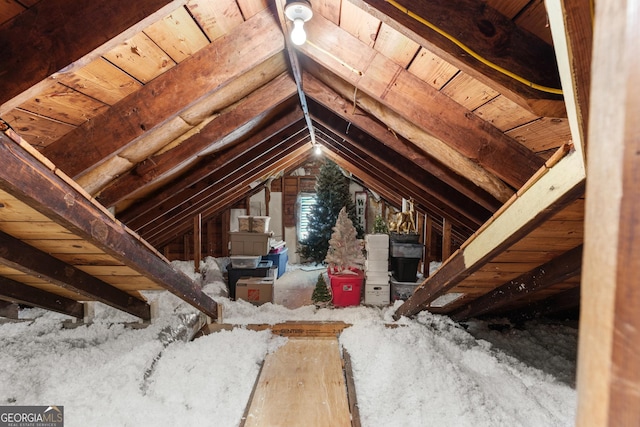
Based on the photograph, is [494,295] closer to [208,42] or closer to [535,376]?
[535,376]

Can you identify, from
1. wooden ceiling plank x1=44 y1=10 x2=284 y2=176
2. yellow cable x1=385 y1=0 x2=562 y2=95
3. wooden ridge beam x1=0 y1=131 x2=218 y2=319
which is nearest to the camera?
wooden ridge beam x1=0 y1=131 x2=218 y2=319

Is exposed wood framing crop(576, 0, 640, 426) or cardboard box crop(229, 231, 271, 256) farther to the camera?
cardboard box crop(229, 231, 271, 256)

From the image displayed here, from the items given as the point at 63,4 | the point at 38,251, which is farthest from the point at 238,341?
the point at 63,4

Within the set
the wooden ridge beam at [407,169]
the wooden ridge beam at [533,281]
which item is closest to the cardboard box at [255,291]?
the wooden ridge beam at [407,169]

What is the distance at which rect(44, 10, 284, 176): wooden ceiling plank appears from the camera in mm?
1514

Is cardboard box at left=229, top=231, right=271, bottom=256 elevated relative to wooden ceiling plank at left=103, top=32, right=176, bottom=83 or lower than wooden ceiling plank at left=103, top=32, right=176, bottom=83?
lower

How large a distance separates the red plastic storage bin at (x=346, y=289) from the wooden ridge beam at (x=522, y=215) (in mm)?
2169

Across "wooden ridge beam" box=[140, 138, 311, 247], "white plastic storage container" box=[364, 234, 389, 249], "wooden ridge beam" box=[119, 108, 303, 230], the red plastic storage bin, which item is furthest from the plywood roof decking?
the red plastic storage bin

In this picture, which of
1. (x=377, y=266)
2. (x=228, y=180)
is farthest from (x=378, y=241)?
(x=228, y=180)

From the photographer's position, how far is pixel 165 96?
59.8 inches

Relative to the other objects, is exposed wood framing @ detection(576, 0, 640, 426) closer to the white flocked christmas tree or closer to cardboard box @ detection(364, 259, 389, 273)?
cardboard box @ detection(364, 259, 389, 273)

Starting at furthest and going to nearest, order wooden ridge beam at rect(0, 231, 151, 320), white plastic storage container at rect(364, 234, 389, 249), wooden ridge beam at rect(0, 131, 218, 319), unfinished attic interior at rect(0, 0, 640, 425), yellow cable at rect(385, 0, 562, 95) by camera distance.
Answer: white plastic storage container at rect(364, 234, 389, 249) → wooden ridge beam at rect(0, 231, 151, 320) → yellow cable at rect(385, 0, 562, 95) → wooden ridge beam at rect(0, 131, 218, 319) → unfinished attic interior at rect(0, 0, 640, 425)

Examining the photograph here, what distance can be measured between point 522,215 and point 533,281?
0.96 m

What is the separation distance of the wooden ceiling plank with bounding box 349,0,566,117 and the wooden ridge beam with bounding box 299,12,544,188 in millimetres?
476
